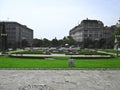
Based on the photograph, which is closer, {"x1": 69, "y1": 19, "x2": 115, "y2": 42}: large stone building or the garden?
the garden

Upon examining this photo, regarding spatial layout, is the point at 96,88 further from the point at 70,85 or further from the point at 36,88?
the point at 36,88

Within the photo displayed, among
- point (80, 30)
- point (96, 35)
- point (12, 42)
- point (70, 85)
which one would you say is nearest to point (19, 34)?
point (12, 42)

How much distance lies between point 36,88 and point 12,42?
119798 mm

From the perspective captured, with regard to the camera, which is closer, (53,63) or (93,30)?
(53,63)

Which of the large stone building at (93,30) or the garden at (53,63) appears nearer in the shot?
the garden at (53,63)

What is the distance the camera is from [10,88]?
35.2ft

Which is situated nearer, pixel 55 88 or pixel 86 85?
pixel 55 88

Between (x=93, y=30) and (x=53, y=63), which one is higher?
(x=93, y=30)

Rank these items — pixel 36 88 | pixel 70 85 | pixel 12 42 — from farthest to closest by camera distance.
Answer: pixel 12 42
pixel 70 85
pixel 36 88

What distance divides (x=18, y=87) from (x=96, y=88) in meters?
3.90

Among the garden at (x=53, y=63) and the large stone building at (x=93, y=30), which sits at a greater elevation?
the large stone building at (x=93, y=30)

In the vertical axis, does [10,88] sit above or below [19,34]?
below

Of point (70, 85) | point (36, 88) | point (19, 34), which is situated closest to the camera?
point (36, 88)

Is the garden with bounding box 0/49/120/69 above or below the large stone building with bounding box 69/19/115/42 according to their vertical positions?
below
